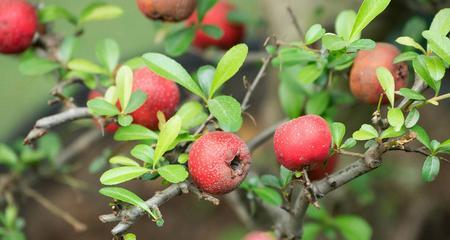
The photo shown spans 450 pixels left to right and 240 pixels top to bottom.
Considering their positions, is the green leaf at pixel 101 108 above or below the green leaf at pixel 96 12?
below

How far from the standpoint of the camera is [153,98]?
725mm

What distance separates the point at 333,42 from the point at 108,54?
320 millimetres

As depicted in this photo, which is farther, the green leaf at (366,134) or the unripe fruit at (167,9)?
the unripe fruit at (167,9)

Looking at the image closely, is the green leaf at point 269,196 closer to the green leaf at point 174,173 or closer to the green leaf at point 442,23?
the green leaf at point 174,173

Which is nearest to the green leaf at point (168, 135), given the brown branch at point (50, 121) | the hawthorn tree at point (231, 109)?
the hawthorn tree at point (231, 109)

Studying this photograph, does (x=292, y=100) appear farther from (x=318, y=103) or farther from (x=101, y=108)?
(x=101, y=108)

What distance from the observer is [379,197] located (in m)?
1.41

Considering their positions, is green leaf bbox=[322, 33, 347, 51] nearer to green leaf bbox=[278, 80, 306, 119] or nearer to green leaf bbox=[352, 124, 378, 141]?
green leaf bbox=[352, 124, 378, 141]

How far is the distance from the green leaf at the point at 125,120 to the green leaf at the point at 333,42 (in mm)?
221

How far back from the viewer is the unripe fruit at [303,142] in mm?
591

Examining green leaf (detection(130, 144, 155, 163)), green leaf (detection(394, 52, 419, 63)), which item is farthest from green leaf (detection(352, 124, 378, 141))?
green leaf (detection(130, 144, 155, 163))

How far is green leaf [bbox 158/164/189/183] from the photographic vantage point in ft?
1.99

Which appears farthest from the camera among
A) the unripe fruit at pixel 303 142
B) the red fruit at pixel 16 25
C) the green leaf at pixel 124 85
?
the red fruit at pixel 16 25

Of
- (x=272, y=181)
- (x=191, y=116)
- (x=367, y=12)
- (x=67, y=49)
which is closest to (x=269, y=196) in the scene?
(x=272, y=181)
